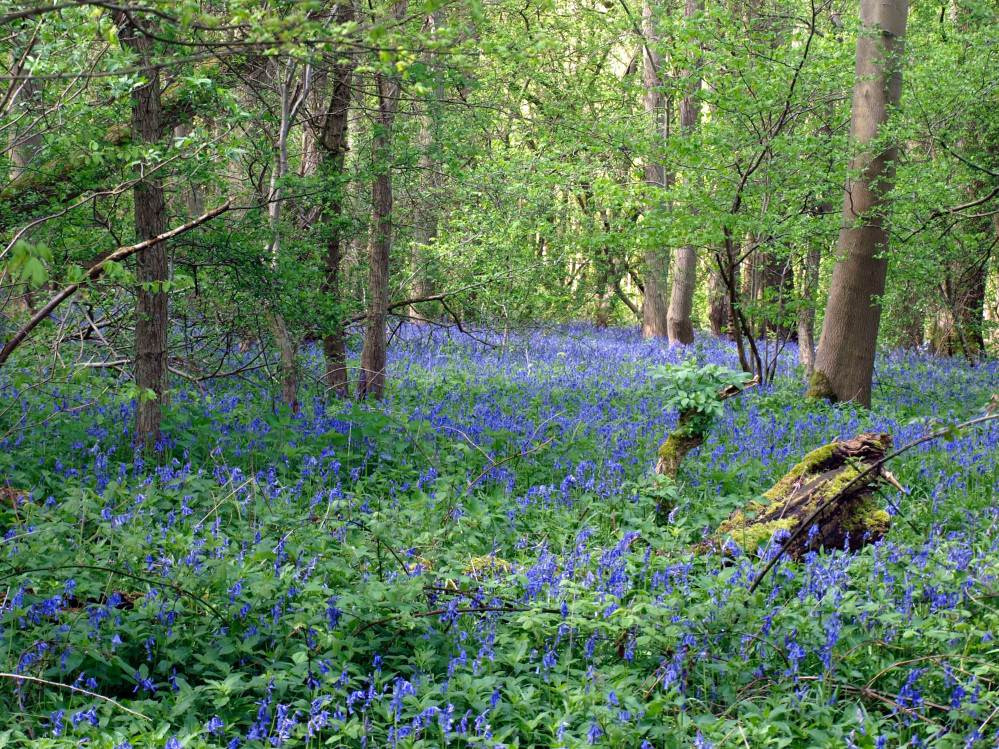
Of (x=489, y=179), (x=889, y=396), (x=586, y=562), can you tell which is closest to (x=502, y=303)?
(x=489, y=179)

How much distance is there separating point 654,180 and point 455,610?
553 inches

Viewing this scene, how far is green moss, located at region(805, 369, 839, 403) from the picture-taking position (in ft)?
32.1

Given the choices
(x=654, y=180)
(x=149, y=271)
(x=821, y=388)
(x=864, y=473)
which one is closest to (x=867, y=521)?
(x=864, y=473)

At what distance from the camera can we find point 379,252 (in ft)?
28.4

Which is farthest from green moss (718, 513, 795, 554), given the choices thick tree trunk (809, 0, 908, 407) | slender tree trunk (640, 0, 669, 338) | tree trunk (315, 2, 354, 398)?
slender tree trunk (640, 0, 669, 338)

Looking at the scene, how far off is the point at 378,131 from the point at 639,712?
19.7ft

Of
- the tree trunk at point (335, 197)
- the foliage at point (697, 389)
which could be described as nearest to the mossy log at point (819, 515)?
the foliage at point (697, 389)

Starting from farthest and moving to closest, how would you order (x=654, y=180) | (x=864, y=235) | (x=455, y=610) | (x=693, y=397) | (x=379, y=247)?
1. (x=654, y=180)
2. (x=864, y=235)
3. (x=379, y=247)
4. (x=693, y=397)
5. (x=455, y=610)

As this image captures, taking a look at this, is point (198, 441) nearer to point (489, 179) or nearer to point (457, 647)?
point (457, 647)

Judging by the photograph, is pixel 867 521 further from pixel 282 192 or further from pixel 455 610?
pixel 282 192

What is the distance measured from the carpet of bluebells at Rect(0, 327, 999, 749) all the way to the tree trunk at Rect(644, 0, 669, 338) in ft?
29.4

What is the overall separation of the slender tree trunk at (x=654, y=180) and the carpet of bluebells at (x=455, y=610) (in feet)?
29.0

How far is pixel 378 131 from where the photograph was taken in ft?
24.7

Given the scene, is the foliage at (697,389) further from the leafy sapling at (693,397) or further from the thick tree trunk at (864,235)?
the thick tree trunk at (864,235)
